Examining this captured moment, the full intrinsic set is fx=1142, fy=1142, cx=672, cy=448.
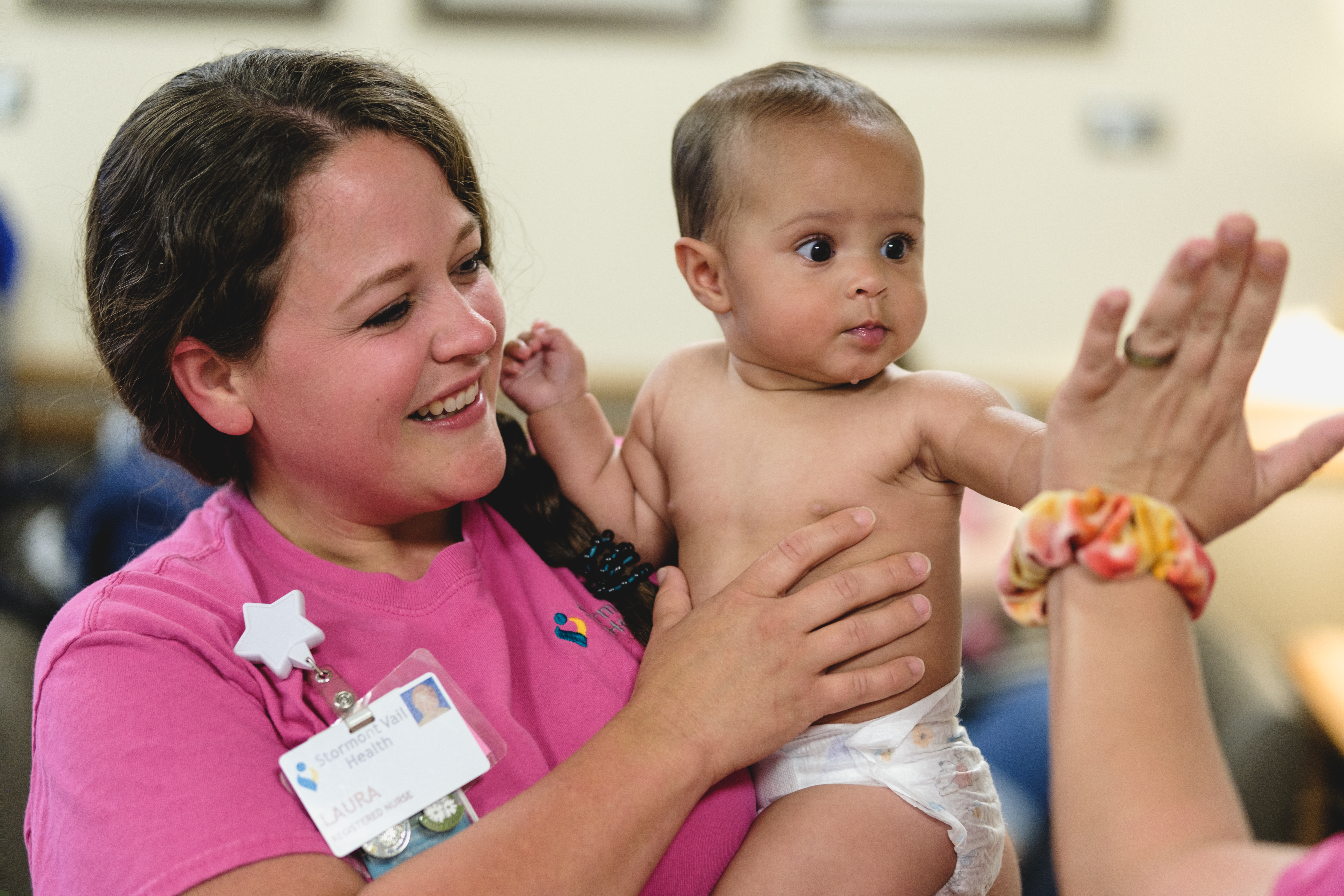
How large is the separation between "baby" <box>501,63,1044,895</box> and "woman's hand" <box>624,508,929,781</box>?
44mm

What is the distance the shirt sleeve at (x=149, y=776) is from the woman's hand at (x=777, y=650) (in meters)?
0.37

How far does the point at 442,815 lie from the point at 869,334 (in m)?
0.70

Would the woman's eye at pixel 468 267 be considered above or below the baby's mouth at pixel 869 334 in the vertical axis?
above

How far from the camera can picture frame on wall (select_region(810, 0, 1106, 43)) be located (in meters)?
3.67

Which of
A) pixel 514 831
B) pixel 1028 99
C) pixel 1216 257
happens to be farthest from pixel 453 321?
pixel 1028 99

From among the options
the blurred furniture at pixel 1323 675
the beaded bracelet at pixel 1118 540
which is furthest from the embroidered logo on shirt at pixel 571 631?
the blurred furniture at pixel 1323 675

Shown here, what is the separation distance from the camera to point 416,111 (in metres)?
1.37

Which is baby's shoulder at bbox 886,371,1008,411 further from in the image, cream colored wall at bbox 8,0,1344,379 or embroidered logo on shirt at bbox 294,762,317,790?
cream colored wall at bbox 8,0,1344,379

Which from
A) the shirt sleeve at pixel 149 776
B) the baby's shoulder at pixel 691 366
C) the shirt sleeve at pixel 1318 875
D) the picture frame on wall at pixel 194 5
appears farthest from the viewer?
the picture frame on wall at pixel 194 5

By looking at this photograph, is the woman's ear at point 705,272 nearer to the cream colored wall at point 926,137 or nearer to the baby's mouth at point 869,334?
the baby's mouth at point 869,334

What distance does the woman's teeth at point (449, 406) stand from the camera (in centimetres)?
133

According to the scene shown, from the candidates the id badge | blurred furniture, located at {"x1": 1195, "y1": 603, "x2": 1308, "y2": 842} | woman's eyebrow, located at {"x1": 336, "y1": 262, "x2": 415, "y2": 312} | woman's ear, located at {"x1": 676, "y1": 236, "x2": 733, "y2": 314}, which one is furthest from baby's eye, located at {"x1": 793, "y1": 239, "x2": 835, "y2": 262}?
blurred furniture, located at {"x1": 1195, "y1": 603, "x2": 1308, "y2": 842}

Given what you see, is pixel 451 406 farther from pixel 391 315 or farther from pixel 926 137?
pixel 926 137

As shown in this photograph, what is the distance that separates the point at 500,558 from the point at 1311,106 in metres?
3.45
